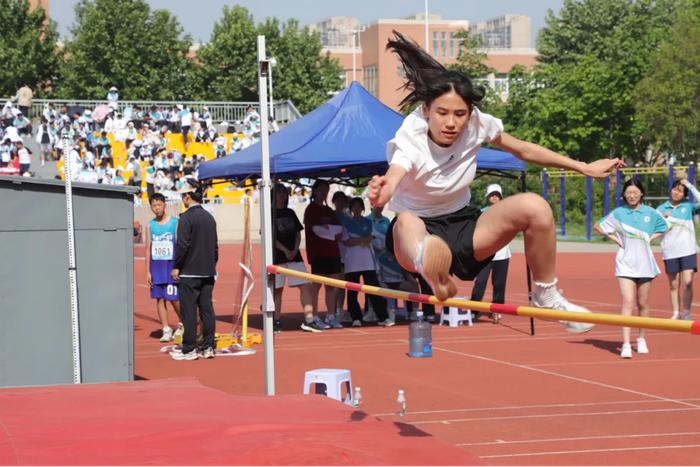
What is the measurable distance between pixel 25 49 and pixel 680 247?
5090cm

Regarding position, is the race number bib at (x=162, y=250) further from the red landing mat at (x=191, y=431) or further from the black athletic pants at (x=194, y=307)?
the red landing mat at (x=191, y=431)

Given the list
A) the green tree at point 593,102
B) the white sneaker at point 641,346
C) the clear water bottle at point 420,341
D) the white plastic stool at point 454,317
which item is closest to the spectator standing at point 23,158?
the green tree at point 593,102

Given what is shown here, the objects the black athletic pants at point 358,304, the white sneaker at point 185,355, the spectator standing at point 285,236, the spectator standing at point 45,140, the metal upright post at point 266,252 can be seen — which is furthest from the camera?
the spectator standing at point 45,140

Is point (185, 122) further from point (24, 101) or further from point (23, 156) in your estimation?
point (23, 156)

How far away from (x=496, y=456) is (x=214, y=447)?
73.9 inches

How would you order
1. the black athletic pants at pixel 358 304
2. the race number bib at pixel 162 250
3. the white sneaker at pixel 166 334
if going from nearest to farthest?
the race number bib at pixel 162 250 < the white sneaker at pixel 166 334 < the black athletic pants at pixel 358 304

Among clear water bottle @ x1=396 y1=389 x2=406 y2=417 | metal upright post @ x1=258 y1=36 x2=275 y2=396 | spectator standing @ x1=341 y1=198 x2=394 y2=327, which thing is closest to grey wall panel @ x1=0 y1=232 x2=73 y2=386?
metal upright post @ x1=258 y1=36 x2=275 y2=396

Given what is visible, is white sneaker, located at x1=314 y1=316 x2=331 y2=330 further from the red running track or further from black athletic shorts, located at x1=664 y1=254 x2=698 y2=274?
black athletic shorts, located at x1=664 y1=254 x2=698 y2=274

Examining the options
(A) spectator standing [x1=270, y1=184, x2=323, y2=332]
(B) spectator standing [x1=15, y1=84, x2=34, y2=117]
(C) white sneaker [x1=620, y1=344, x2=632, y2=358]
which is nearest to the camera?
(C) white sneaker [x1=620, y1=344, x2=632, y2=358]

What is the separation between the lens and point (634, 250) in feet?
37.2

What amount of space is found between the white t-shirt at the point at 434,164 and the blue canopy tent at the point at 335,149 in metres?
7.63

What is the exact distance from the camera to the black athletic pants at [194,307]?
1140 centimetres

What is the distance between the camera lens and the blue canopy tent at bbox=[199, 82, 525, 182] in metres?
13.3

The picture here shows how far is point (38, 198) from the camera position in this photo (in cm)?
835
